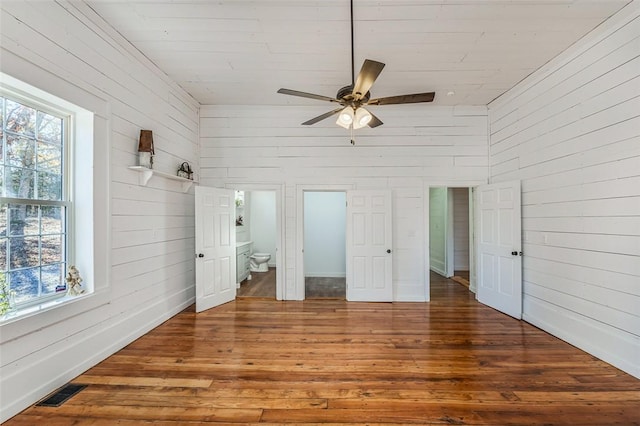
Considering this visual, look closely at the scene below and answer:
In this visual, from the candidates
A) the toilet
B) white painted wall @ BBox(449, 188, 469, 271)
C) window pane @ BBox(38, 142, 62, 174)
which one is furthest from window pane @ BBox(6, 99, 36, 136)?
white painted wall @ BBox(449, 188, 469, 271)

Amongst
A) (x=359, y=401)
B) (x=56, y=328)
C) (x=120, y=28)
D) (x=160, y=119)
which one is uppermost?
(x=120, y=28)

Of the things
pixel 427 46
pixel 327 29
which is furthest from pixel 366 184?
pixel 327 29

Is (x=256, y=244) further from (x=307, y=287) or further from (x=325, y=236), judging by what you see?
(x=307, y=287)

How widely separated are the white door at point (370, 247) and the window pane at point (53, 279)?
360 centimetres

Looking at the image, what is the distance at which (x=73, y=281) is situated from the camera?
2.45 metres

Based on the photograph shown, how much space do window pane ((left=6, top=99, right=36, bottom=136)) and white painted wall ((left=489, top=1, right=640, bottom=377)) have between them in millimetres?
5204

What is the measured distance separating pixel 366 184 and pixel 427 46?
222cm

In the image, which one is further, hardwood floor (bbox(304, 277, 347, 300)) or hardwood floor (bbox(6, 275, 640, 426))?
hardwood floor (bbox(304, 277, 347, 300))

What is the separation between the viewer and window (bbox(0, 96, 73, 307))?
2.07 meters

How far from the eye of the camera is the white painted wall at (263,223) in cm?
776

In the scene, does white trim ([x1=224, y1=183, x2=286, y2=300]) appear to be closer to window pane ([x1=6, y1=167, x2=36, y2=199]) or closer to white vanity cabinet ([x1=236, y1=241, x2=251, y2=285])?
white vanity cabinet ([x1=236, y1=241, x2=251, y2=285])

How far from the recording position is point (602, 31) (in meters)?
2.78

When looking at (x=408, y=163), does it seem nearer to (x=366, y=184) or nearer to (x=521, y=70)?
(x=366, y=184)

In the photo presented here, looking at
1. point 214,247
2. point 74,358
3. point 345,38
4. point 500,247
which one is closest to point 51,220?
point 74,358
